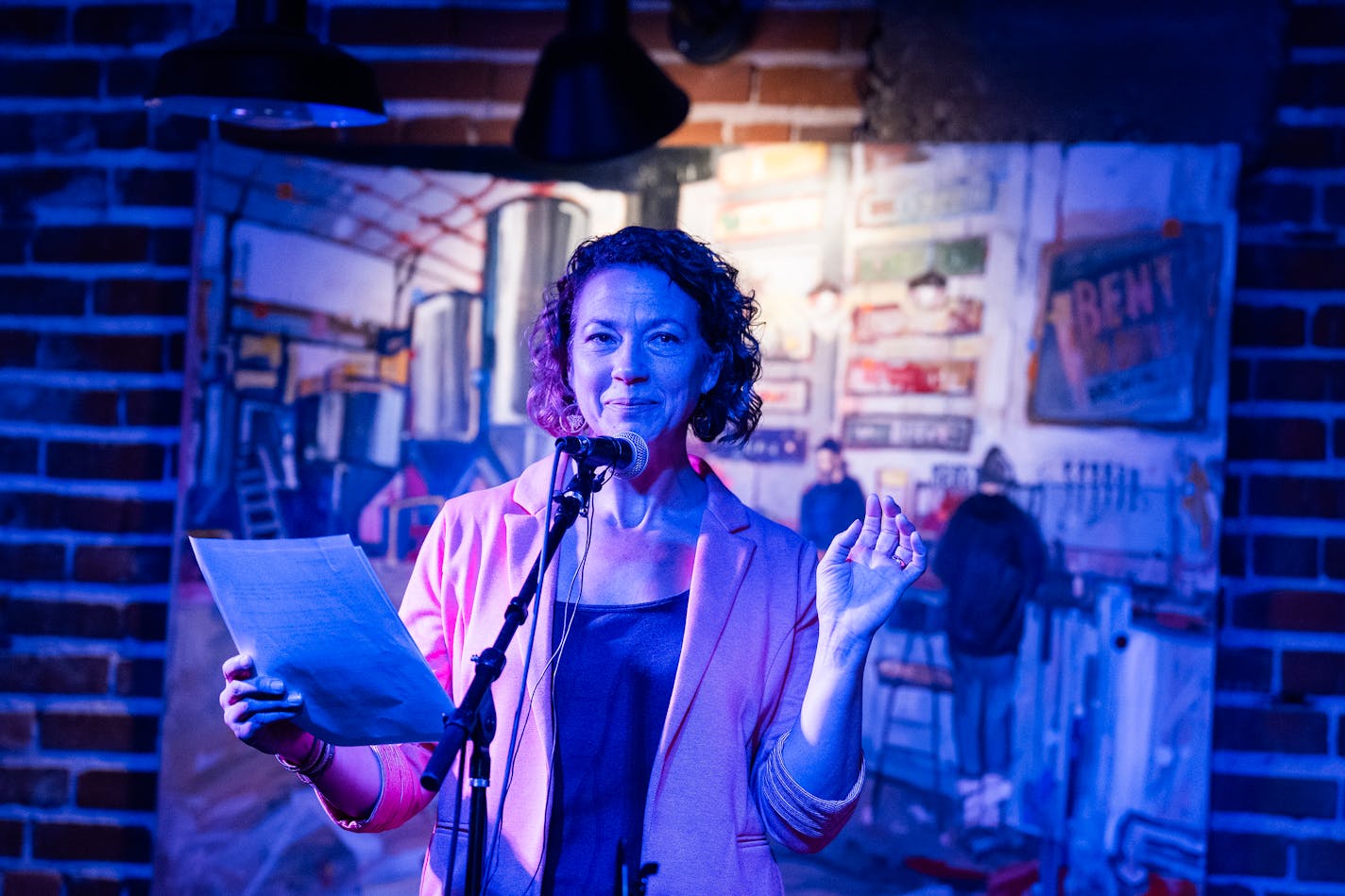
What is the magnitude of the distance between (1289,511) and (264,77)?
7.74 ft

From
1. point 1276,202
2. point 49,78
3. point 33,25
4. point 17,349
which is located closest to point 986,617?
point 1276,202

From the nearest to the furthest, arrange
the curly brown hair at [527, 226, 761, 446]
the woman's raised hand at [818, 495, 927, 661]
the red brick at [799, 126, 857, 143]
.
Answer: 1. the woman's raised hand at [818, 495, 927, 661]
2. the curly brown hair at [527, 226, 761, 446]
3. the red brick at [799, 126, 857, 143]

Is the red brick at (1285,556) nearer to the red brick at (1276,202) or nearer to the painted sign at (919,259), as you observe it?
the red brick at (1276,202)

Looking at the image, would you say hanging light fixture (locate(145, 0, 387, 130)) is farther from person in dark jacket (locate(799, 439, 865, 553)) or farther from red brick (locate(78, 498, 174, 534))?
person in dark jacket (locate(799, 439, 865, 553))

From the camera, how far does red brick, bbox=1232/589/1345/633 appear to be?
2.66 meters

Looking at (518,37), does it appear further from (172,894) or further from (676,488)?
(172,894)

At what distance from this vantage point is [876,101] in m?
2.78

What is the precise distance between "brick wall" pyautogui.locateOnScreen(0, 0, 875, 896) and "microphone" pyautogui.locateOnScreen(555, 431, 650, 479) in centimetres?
156

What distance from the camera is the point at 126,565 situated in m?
2.87

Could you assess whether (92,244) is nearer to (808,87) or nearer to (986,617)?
(808,87)

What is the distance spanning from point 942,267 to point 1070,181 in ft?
1.10

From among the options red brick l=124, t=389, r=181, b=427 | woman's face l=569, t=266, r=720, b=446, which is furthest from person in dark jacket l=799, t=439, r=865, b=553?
red brick l=124, t=389, r=181, b=427

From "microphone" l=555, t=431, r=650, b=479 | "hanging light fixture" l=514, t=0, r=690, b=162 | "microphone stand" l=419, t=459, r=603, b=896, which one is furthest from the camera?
"hanging light fixture" l=514, t=0, r=690, b=162

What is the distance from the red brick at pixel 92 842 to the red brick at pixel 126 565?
59 cm
